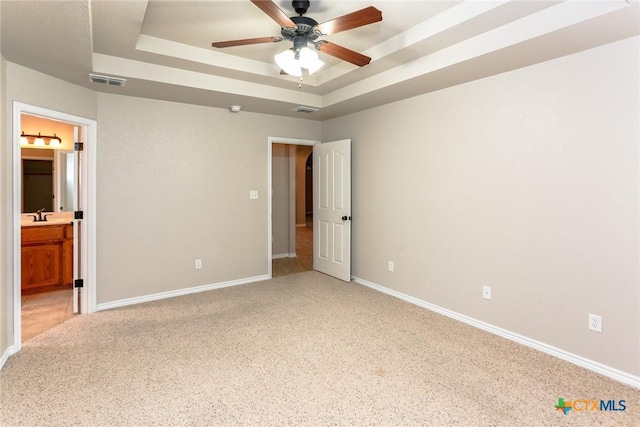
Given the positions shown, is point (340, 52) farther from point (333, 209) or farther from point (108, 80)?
point (333, 209)

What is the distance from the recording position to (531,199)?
287 cm

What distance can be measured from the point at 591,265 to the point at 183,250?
406 centimetres

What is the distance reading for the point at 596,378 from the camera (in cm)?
242

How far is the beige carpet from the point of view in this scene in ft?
6.63

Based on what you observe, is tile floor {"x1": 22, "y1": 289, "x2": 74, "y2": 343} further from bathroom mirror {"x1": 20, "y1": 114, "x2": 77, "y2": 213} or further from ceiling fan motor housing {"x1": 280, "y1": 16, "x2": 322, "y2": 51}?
ceiling fan motor housing {"x1": 280, "y1": 16, "x2": 322, "y2": 51}

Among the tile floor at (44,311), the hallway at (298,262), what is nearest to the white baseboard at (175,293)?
the tile floor at (44,311)

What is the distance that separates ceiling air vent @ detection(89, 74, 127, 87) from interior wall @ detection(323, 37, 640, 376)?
2865mm

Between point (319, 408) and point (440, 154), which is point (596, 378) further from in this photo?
point (440, 154)

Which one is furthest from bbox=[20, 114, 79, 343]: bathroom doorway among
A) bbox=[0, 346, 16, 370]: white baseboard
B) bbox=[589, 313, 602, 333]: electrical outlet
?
bbox=[589, 313, 602, 333]: electrical outlet

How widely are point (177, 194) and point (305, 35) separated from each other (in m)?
2.62

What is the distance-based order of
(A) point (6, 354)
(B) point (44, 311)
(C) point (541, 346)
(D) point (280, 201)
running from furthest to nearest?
(D) point (280, 201) < (B) point (44, 311) < (C) point (541, 346) < (A) point (6, 354)

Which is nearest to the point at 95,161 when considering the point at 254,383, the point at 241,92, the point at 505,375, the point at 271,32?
the point at 241,92

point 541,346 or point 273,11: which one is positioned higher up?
point 273,11

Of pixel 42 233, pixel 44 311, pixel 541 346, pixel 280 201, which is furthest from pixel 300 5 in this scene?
pixel 280 201
